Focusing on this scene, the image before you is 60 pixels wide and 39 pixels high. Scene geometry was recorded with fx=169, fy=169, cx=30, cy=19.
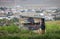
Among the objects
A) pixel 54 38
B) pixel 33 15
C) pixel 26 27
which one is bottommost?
pixel 54 38

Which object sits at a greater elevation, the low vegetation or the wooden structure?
the wooden structure

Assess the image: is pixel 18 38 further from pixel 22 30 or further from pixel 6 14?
pixel 6 14

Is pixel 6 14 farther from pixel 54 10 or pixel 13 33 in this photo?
pixel 54 10

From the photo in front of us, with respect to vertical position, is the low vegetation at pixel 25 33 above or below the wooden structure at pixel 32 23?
below

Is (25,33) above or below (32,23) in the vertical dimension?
below

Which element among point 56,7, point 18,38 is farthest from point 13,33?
point 56,7

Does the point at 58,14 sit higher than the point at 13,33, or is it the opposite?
the point at 58,14

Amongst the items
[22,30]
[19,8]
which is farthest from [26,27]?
[19,8]

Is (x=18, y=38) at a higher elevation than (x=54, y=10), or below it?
below
